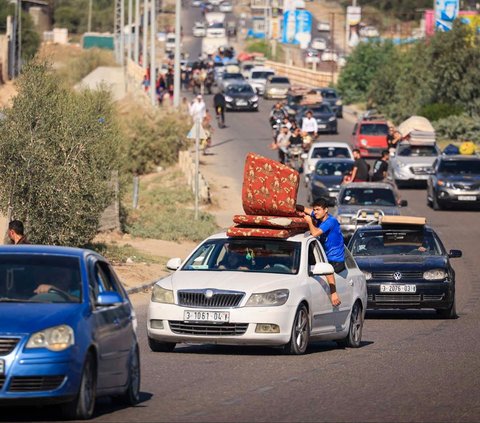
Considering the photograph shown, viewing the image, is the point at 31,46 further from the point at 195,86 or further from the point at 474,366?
the point at 474,366

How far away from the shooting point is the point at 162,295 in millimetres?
15953

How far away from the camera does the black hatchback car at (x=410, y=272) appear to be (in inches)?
870

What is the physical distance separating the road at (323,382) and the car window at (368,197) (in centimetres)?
1499

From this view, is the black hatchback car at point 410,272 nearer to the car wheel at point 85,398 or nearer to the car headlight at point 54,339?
the car wheel at point 85,398

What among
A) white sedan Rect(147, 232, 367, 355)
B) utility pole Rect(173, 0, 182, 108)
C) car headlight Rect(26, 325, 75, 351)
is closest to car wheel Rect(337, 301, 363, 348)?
white sedan Rect(147, 232, 367, 355)

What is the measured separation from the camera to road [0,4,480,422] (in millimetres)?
11508

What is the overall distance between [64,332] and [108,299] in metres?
0.64

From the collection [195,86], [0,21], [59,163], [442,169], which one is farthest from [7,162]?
[0,21]

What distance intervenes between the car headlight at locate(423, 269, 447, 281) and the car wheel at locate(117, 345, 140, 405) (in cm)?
1089

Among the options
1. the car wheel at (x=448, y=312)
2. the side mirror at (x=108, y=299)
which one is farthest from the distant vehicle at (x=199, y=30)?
the side mirror at (x=108, y=299)

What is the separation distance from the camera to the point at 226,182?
170 feet

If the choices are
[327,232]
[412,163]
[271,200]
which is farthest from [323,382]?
[412,163]

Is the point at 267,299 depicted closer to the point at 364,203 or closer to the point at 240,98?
the point at 364,203

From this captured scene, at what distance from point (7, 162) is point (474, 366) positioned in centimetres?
1101
